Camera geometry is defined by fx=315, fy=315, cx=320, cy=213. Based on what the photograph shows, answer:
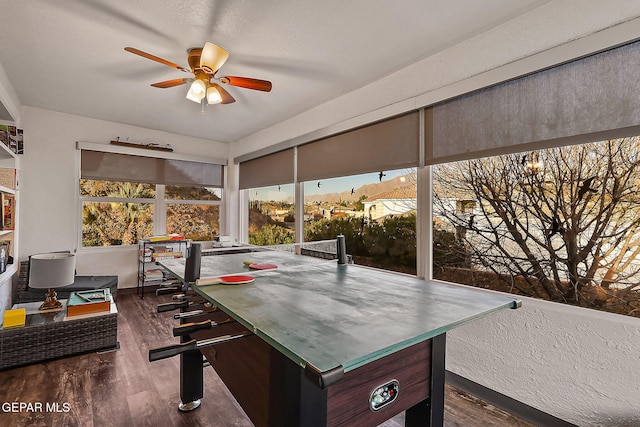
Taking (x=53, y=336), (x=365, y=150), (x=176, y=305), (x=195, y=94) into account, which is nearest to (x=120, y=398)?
(x=53, y=336)

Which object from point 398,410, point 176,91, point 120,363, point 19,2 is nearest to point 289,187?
point 176,91

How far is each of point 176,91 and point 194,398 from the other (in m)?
2.74

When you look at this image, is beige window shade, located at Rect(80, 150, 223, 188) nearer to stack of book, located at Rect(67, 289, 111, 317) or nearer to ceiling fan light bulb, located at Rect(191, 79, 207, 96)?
stack of book, located at Rect(67, 289, 111, 317)

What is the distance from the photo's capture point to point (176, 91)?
3.16 metres

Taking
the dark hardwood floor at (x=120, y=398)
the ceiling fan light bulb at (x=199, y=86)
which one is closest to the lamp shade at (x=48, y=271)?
the dark hardwood floor at (x=120, y=398)

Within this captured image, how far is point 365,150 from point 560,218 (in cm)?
160

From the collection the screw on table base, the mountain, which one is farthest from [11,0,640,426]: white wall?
the screw on table base

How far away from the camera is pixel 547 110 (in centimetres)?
184

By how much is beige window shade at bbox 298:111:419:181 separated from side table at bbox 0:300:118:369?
94.5 inches

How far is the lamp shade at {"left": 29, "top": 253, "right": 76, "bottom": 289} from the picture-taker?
2.38m

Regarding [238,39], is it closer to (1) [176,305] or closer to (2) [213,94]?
(2) [213,94]

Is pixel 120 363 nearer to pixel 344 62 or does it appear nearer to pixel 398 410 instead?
pixel 398 410

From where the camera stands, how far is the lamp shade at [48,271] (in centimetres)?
238

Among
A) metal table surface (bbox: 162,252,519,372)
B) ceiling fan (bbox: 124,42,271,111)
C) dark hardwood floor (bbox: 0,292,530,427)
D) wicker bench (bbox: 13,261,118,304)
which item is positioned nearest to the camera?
metal table surface (bbox: 162,252,519,372)
